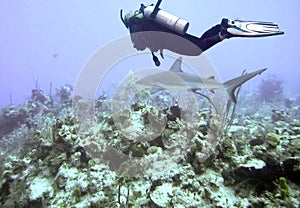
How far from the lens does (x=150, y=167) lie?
170 inches

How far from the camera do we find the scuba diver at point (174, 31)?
4.67 m

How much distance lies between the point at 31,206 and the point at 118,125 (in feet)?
7.19

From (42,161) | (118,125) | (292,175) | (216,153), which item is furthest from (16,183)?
(292,175)

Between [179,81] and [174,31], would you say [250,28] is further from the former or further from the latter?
[179,81]

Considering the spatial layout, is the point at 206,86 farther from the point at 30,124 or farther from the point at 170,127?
the point at 30,124

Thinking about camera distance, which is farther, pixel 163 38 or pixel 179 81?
pixel 179 81

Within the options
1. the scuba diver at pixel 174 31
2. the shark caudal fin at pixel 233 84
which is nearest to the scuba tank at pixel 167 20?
the scuba diver at pixel 174 31

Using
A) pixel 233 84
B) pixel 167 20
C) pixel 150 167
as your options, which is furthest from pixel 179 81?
pixel 150 167

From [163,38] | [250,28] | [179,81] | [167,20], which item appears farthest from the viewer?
[179,81]

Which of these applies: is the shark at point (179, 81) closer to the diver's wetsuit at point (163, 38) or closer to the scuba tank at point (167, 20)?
the diver's wetsuit at point (163, 38)

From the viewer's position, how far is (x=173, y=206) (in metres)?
3.36

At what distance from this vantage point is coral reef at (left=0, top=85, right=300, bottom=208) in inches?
142

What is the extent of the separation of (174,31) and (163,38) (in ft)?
1.06

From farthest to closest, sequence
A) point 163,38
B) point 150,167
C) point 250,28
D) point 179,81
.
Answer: point 179,81 < point 163,38 < point 250,28 < point 150,167
